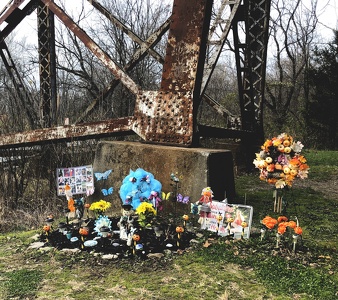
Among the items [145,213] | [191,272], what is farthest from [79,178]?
[191,272]

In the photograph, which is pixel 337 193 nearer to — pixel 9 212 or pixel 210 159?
pixel 210 159

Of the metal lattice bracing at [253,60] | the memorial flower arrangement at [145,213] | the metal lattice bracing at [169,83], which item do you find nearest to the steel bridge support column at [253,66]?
the metal lattice bracing at [253,60]

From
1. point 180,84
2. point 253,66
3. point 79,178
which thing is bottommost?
point 79,178

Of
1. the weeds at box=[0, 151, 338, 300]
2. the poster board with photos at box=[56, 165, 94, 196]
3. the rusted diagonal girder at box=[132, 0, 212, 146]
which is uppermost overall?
the rusted diagonal girder at box=[132, 0, 212, 146]

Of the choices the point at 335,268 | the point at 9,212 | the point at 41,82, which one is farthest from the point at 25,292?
the point at 41,82

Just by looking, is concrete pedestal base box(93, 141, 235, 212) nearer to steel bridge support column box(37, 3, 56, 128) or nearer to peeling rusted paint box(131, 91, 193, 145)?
peeling rusted paint box(131, 91, 193, 145)

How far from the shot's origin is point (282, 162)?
3424 mm

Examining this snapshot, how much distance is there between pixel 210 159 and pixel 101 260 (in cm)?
138

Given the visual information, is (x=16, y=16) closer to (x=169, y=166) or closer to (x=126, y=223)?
(x=169, y=166)

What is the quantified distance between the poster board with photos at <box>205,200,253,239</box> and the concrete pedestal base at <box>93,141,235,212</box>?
0.77 feet

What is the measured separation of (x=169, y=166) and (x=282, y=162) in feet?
3.63

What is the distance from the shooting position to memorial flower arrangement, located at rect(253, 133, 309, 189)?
132 inches

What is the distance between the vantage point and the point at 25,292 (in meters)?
2.37

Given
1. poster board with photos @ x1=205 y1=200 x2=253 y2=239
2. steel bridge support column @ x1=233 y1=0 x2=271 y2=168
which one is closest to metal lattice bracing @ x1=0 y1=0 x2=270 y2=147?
poster board with photos @ x1=205 y1=200 x2=253 y2=239
